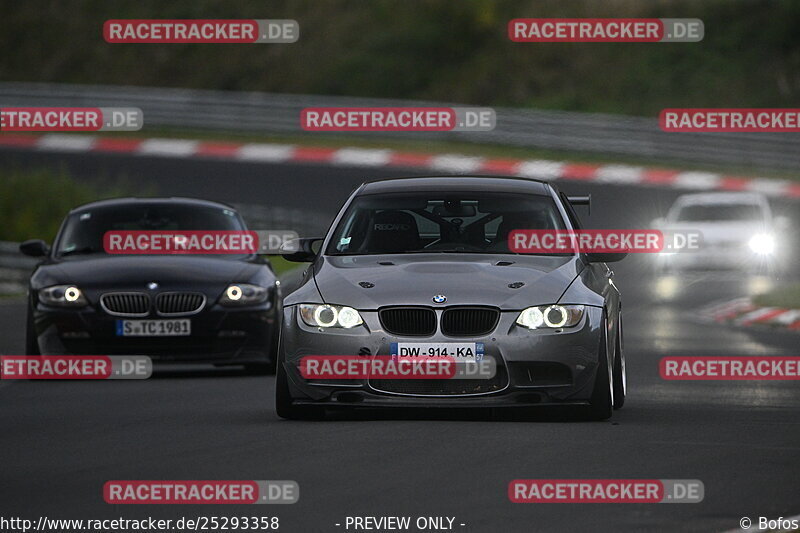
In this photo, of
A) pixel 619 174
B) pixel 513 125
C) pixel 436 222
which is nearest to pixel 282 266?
pixel 619 174

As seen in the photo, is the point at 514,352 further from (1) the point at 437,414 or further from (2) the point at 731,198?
(2) the point at 731,198

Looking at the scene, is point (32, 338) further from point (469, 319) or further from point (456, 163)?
point (456, 163)

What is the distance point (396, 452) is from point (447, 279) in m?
1.64

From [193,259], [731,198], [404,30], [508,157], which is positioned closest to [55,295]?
[193,259]

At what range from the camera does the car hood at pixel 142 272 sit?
47.5ft

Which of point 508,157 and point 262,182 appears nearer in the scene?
point 262,182

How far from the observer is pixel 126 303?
14.4 metres

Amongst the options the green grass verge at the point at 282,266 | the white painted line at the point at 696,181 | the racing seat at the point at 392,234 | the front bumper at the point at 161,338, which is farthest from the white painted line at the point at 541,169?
the racing seat at the point at 392,234

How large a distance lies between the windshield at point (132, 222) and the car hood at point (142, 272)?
0.44 metres

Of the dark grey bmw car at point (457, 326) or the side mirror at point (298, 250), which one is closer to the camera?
the dark grey bmw car at point (457, 326)

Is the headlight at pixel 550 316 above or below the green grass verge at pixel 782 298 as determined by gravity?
below

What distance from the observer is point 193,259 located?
15016 millimetres

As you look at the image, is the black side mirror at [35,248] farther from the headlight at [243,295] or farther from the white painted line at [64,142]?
the white painted line at [64,142]

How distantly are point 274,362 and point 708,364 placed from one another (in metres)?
3.87
